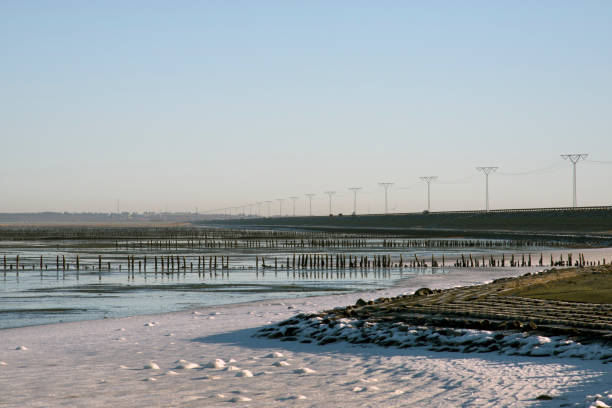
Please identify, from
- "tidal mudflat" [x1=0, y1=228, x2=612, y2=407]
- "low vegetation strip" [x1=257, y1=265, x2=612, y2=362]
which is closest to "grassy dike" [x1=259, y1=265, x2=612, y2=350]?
"low vegetation strip" [x1=257, y1=265, x2=612, y2=362]

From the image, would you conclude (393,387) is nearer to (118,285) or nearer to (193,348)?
(193,348)

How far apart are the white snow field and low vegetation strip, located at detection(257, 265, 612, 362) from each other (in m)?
0.65

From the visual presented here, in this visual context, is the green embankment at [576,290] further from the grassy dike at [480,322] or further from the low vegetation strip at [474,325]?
the low vegetation strip at [474,325]

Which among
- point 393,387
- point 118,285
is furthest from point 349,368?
point 118,285

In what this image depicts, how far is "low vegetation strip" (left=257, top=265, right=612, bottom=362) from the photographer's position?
19.0m

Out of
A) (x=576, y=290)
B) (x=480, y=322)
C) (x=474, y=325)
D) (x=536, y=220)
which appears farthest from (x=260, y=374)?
(x=536, y=220)

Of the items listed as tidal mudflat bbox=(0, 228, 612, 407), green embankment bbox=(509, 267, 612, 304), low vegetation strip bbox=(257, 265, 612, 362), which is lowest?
tidal mudflat bbox=(0, 228, 612, 407)

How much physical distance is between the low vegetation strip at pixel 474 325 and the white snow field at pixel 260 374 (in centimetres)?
65

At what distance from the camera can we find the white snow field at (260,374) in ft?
47.4

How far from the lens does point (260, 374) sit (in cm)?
1716

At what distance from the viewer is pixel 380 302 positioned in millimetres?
28531

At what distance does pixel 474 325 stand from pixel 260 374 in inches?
298

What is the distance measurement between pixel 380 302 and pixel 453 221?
546ft

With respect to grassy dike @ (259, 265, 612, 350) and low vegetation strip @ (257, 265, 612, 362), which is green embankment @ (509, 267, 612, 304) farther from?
low vegetation strip @ (257, 265, 612, 362)
